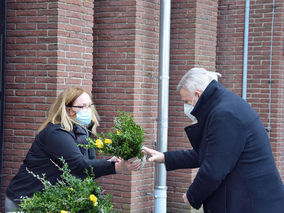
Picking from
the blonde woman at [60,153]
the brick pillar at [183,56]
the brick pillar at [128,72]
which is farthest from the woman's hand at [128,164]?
the brick pillar at [183,56]

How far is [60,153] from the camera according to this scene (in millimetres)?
4375

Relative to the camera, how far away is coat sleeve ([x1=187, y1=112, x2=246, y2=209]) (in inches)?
154

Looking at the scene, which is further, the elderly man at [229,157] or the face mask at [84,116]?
the face mask at [84,116]

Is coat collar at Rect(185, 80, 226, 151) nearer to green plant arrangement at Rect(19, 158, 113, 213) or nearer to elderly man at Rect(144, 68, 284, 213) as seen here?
elderly man at Rect(144, 68, 284, 213)

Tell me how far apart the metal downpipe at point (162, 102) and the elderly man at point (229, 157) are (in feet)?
A: 11.5

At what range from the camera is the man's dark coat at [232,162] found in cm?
392

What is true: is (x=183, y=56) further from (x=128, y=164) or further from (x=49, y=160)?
(x=49, y=160)

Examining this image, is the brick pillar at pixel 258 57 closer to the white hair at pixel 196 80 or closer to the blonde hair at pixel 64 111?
the blonde hair at pixel 64 111

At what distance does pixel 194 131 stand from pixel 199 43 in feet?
14.8

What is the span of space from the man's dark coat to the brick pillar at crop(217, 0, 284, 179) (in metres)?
6.32

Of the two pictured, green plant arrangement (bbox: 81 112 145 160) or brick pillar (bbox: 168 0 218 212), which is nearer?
green plant arrangement (bbox: 81 112 145 160)

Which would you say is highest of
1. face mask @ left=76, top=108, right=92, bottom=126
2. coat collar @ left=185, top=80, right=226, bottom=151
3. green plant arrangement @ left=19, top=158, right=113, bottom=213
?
coat collar @ left=185, top=80, right=226, bottom=151

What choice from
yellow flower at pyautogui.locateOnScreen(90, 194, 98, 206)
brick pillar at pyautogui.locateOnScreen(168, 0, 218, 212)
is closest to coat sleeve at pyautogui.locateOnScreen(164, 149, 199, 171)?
yellow flower at pyautogui.locateOnScreen(90, 194, 98, 206)

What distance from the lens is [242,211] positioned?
161 inches
